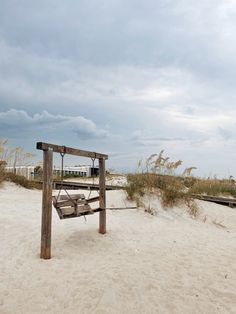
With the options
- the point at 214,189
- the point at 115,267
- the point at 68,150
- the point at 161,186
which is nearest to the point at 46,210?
the point at 68,150

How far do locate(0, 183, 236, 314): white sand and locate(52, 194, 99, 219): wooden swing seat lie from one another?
63 centimetres

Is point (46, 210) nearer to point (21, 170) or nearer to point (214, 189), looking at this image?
point (21, 170)

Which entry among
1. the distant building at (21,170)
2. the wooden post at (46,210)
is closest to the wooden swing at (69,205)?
the wooden post at (46,210)

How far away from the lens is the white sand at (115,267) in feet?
12.7

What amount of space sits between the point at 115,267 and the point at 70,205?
55.4 inches

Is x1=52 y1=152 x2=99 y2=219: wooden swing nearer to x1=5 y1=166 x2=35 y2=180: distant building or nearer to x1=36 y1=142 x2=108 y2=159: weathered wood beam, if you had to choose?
x1=36 y1=142 x2=108 y2=159: weathered wood beam

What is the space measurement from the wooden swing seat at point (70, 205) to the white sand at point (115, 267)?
24.9 inches

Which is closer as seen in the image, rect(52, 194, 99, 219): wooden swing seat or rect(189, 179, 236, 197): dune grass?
rect(52, 194, 99, 219): wooden swing seat

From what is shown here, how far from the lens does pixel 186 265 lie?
17.3 feet

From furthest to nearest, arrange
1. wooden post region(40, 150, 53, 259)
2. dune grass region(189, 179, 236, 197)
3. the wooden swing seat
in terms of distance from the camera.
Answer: dune grass region(189, 179, 236, 197) → the wooden swing seat → wooden post region(40, 150, 53, 259)

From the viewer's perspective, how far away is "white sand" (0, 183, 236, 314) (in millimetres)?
3881

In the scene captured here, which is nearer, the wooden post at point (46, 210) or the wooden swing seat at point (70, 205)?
the wooden post at point (46, 210)

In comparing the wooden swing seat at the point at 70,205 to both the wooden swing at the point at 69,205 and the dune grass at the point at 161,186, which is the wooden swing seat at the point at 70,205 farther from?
the dune grass at the point at 161,186

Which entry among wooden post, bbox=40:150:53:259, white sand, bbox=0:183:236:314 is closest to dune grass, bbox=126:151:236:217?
white sand, bbox=0:183:236:314
